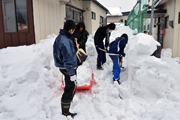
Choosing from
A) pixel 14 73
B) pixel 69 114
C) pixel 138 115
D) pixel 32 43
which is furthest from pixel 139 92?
pixel 32 43

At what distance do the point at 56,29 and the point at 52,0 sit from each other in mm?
1358

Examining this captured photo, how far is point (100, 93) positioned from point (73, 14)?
7.21m

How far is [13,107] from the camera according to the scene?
10.4 feet

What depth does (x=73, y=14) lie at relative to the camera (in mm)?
10031

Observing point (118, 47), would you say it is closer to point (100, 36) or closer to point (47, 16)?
point (100, 36)

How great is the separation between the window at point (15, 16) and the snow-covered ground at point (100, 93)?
200 centimetres

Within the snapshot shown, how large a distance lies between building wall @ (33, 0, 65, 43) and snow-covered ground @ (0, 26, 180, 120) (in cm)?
214

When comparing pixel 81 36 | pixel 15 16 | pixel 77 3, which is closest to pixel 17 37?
pixel 15 16

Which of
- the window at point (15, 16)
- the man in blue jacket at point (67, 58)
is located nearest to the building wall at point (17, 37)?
the window at point (15, 16)

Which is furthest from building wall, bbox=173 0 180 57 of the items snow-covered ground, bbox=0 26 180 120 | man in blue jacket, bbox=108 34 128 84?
man in blue jacket, bbox=108 34 128 84

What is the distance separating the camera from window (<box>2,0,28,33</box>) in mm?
6180

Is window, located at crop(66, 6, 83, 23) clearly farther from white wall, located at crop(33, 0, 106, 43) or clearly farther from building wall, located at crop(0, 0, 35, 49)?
building wall, located at crop(0, 0, 35, 49)

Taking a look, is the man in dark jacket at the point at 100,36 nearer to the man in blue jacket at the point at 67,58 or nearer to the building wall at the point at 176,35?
the man in blue jacket at the point at 67,58

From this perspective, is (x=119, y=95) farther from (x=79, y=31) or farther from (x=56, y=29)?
(x=56, y=29)
